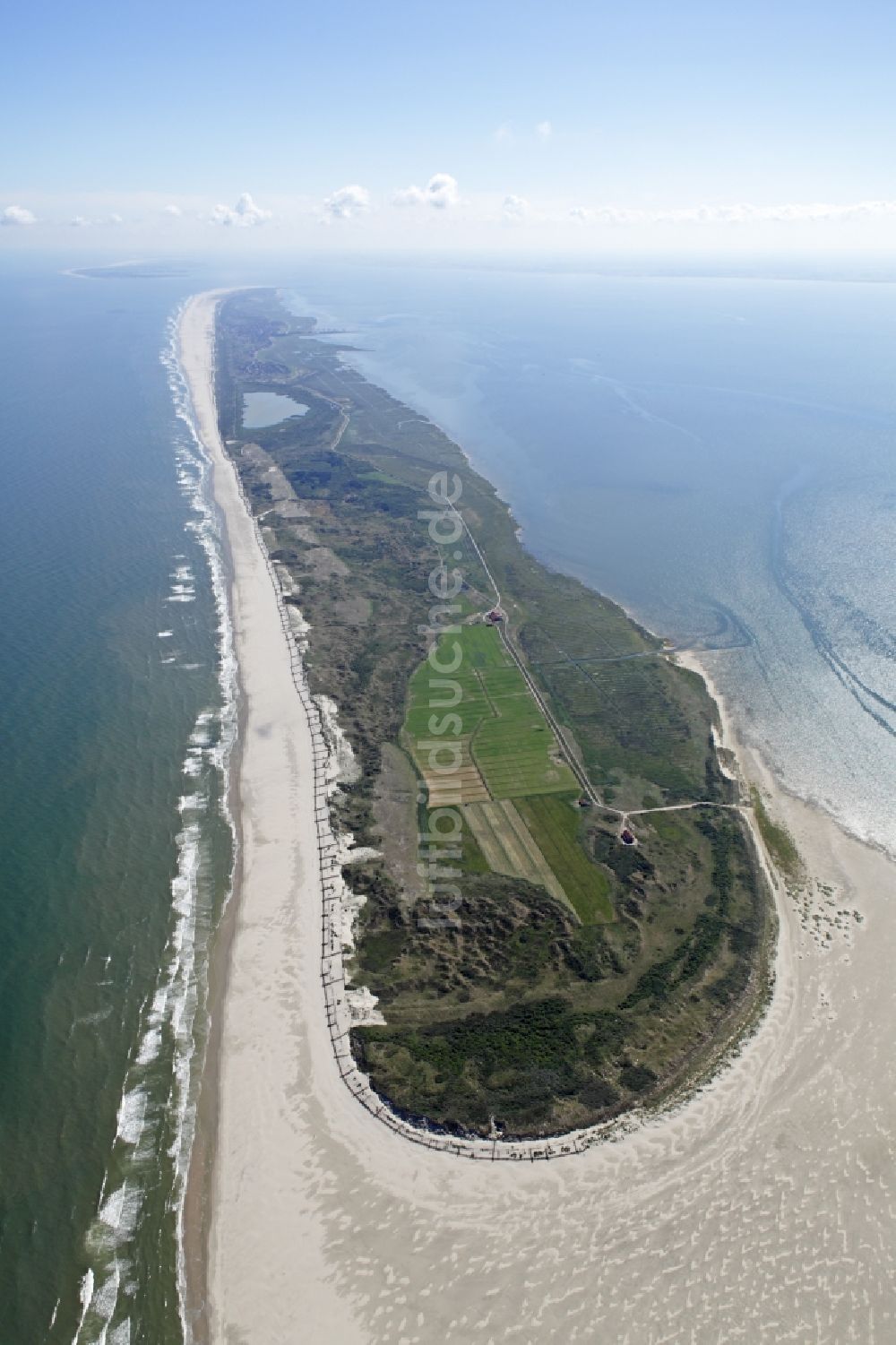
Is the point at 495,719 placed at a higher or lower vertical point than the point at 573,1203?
higher

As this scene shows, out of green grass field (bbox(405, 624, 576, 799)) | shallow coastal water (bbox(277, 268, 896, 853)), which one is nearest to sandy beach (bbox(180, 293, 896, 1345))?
green grass field (bbox(405, 624, 576, 799))

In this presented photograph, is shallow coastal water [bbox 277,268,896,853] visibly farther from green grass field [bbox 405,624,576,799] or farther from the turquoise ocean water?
green grass field [bbox 405,624,576,799]

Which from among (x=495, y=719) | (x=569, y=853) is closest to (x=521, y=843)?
(x=569, y=853)

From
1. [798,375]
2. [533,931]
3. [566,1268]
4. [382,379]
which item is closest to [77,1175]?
[566,1268]

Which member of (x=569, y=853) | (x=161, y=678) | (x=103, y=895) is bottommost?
(x=103, y=895)

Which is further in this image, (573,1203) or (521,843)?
(521,843)

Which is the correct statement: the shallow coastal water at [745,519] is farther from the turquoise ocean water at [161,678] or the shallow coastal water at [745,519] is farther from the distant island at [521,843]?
the distant island at [521,843]

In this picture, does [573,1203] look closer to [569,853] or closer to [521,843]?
[569,853]
